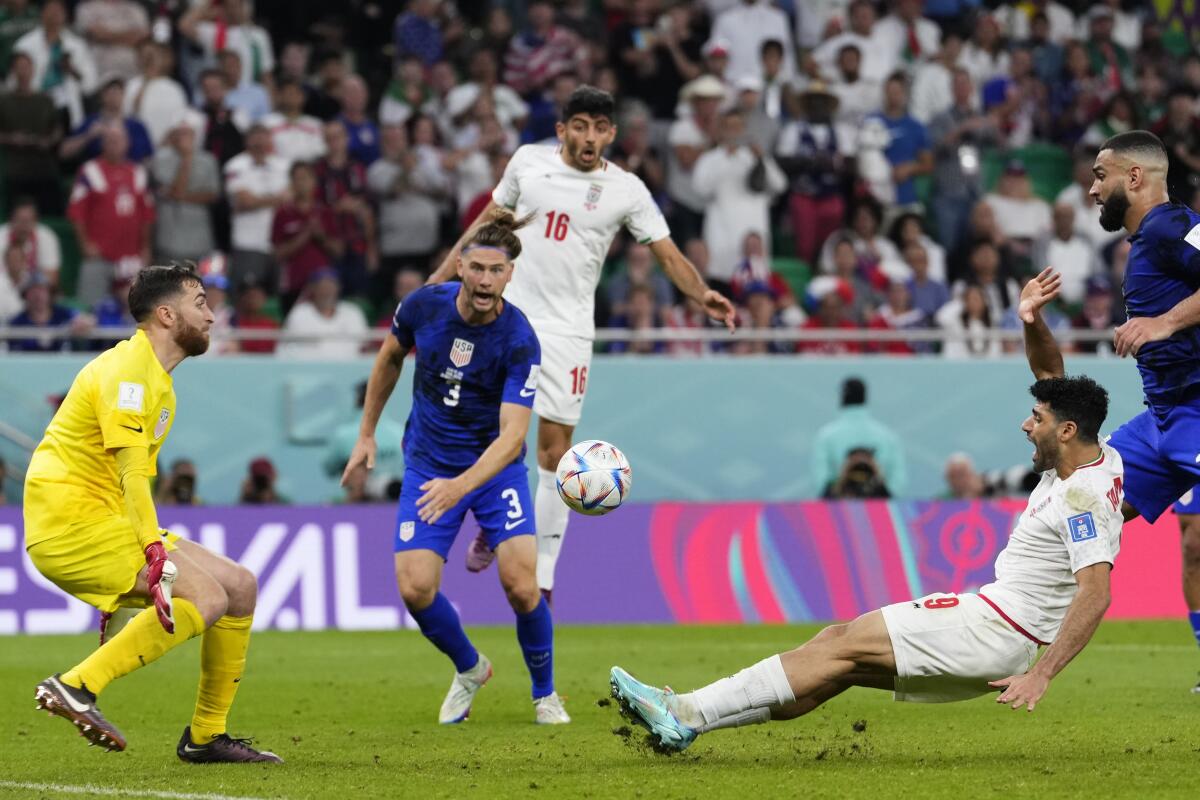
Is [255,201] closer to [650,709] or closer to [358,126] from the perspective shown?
[358,126]

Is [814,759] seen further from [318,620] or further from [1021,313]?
[318,620]

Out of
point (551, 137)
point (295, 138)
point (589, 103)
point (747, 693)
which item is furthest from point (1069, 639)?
point (295, 138)

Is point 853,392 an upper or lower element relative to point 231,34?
lower

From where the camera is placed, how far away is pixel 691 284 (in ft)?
36.1

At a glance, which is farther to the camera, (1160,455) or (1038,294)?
(1160,455)

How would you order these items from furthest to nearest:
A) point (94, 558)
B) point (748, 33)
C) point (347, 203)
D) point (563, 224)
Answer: point (748, 33), point (347, 203), point (563, 224), point (94, 558)

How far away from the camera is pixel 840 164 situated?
66.8 feet

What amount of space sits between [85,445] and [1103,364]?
43.5 ft

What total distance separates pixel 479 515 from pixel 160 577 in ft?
9.00

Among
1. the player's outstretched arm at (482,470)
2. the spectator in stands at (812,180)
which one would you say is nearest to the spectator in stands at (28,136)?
the spectator in stands at (812,180)

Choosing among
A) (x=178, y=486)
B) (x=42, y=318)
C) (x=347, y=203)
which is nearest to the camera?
(x=178, y=486)

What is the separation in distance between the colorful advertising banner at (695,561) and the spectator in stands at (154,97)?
5.10 m

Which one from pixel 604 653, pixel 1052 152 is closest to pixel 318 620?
pixel 604 653

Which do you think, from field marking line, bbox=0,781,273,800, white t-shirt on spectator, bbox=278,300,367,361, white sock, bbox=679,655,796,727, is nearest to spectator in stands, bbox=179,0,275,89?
white t-shirt on spectator, bbox=278,300,367,361
